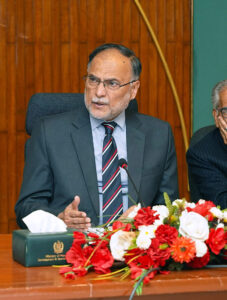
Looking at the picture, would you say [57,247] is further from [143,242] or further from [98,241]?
[143,242]

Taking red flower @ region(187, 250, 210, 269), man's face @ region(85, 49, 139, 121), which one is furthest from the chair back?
red flower @ region(187, 250, 210, 269)

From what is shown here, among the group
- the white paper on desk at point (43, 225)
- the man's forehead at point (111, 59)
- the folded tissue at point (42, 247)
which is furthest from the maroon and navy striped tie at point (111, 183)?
the folded tissue at point (42, 247)

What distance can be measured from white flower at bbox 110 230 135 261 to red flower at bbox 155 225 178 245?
78 millimetres

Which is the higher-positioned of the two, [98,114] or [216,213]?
[98,114]

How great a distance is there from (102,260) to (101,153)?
4.01 ft

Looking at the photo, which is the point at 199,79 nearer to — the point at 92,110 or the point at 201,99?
the point at 201,99

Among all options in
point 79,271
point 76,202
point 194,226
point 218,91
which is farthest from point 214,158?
point 79,271

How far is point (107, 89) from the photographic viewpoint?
9.02 feet

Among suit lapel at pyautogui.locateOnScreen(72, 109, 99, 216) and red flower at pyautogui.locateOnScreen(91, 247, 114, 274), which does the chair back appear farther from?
red flower at pyautogui.locateOnScreen(91, 247, 114, 274)

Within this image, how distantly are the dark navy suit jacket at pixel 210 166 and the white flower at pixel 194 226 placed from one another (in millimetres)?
1212

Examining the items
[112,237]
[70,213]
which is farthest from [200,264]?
[70,213]

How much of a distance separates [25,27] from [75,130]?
1.65 metres

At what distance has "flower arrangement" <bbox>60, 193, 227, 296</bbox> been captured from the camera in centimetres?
151

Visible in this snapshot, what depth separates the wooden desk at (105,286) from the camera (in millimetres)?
Answer: 1383
